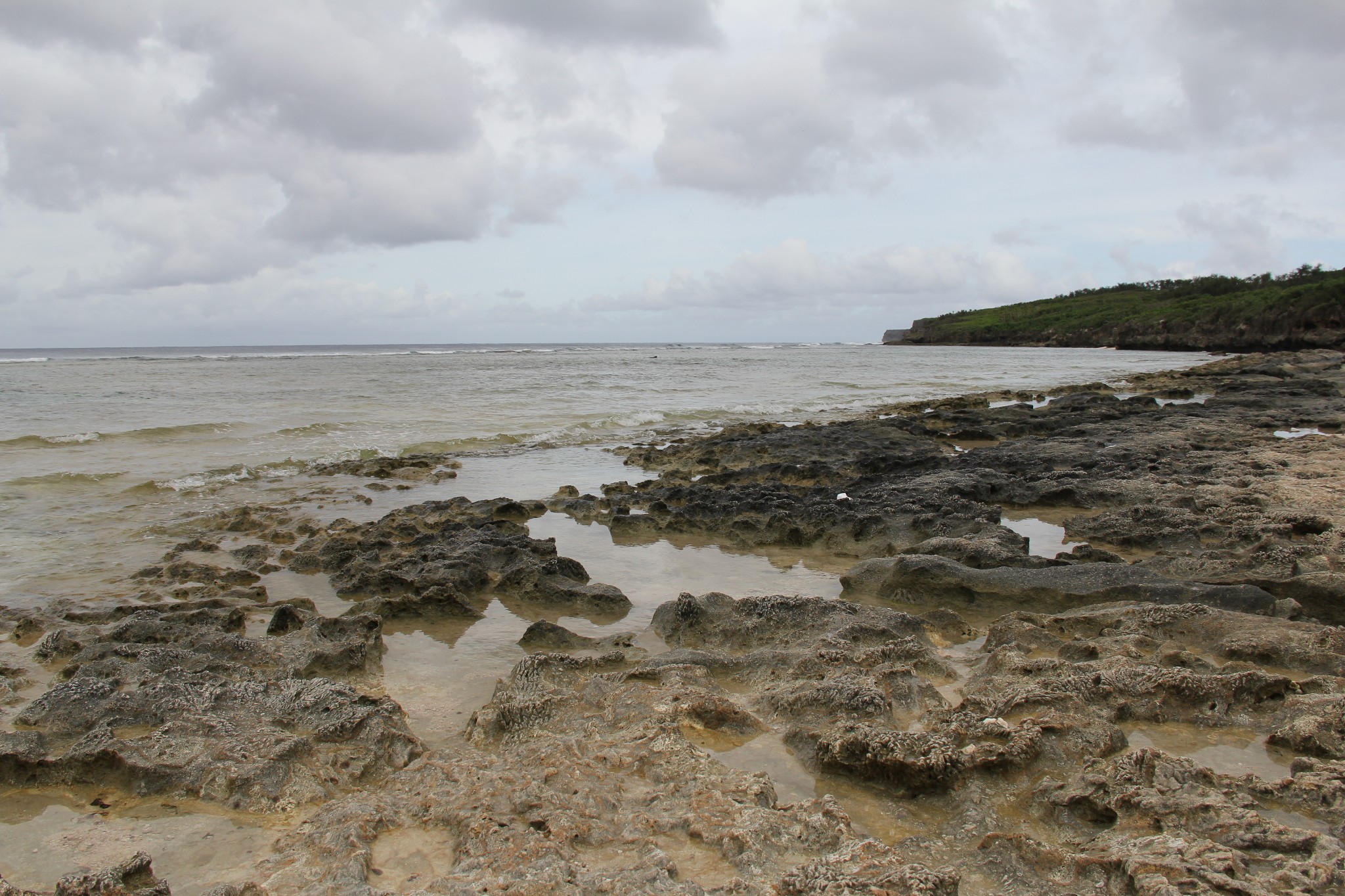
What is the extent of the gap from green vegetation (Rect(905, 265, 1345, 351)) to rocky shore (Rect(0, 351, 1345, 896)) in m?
51.3

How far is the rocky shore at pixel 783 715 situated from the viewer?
241 cm

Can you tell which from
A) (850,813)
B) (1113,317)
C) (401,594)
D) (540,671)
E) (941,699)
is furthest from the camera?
(1113,317)

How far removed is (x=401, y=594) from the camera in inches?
225

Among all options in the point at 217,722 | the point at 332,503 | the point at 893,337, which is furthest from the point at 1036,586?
the point at 893,337

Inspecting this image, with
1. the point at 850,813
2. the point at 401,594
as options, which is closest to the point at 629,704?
the point at 850,813

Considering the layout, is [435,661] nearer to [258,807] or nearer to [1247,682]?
[258,807]

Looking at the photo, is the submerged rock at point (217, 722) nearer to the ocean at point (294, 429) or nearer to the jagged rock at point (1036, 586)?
the ocean at point (294, 429)

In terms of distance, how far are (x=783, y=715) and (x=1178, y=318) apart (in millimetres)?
71724

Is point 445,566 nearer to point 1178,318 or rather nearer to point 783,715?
point 783,715

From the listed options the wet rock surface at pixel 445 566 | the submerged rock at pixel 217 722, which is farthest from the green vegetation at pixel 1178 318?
the submerged rock at pixel 217 722

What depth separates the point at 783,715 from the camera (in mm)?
3562

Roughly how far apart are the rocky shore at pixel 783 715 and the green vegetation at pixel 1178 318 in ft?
168

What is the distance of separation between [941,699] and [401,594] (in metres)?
4.04

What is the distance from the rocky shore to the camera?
241 centimetres
